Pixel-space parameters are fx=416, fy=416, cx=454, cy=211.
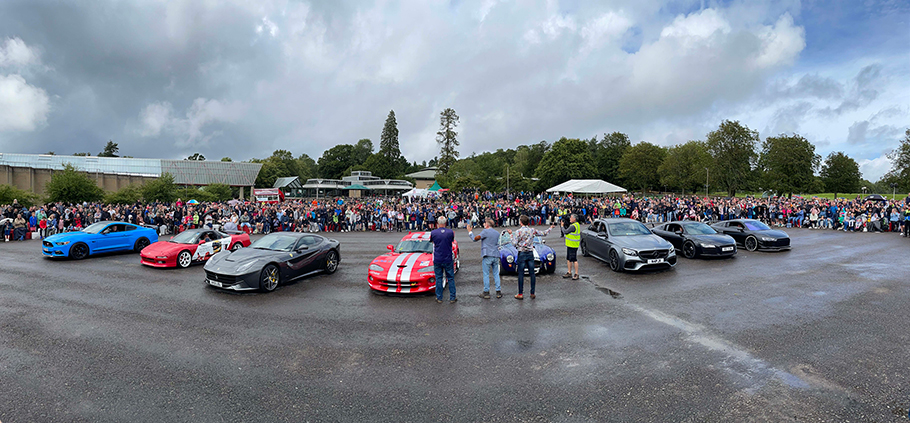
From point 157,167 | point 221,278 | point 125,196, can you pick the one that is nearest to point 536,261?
point 221,278

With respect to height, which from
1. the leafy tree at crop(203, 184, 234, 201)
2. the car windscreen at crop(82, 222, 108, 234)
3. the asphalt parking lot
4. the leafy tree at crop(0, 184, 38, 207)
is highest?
the leafy tree at crop(203, 184, 234, 201)

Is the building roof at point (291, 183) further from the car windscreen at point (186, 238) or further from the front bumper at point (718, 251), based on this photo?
the front bumper at point (718, 251)

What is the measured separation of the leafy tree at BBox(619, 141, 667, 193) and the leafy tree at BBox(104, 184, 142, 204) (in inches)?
3007

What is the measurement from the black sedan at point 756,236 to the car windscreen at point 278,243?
50.1 feet

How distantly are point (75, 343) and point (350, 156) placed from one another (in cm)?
11389

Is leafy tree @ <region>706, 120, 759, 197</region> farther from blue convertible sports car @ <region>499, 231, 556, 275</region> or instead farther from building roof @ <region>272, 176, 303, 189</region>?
building roof @ <region>272, 176, 303, 189</region>

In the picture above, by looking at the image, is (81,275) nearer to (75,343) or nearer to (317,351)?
(75,343)

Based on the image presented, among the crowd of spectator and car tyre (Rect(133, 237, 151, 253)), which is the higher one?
the crowd of spectator

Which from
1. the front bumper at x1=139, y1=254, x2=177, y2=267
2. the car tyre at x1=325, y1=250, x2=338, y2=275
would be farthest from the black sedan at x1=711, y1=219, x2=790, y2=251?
the front bumper at x1=139, y1=254, x2=177, y2=267

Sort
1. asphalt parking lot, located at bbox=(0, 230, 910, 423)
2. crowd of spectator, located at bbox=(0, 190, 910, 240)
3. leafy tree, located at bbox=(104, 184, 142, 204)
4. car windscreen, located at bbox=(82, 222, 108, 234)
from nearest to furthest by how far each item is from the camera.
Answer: asphalt parking lot, located at bbox=(0, 230, 910, 423), car windscreen, located at bbox=(82, 222, 108, 234), crowd of spectator, located at bbox=(0, 190, 910, 240), leafy tree, located at bbox=(104, 184, 142, 204)

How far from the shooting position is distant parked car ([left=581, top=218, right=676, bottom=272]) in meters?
10.9

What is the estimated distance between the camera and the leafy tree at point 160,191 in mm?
44188

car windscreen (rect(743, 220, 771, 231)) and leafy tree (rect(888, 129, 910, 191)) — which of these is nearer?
car windscreen (rect(743, 220, 771, 231))

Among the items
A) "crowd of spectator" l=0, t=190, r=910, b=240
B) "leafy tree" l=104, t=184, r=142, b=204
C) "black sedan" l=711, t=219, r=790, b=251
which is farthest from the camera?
"leafy tree" l=104, t=184, r=142, b=204
